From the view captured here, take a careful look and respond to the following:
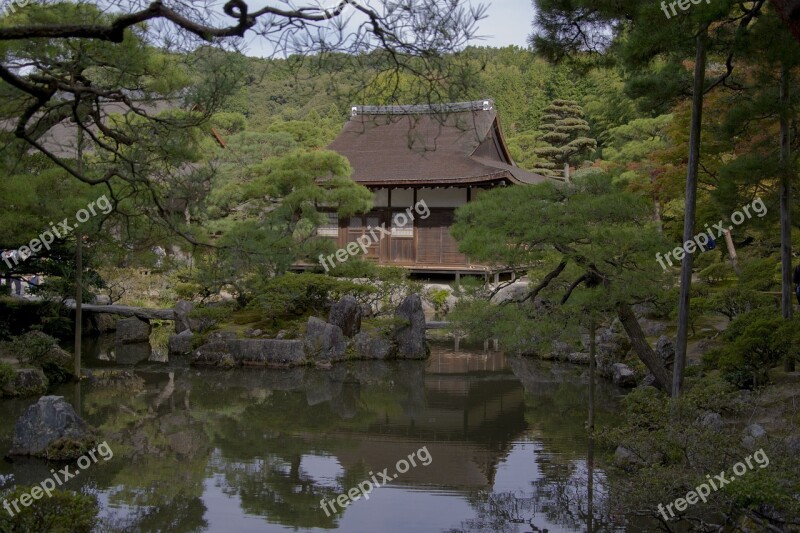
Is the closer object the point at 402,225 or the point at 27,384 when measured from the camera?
the point at 27,384

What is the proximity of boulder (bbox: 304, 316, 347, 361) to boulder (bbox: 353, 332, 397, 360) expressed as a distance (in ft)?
0.90

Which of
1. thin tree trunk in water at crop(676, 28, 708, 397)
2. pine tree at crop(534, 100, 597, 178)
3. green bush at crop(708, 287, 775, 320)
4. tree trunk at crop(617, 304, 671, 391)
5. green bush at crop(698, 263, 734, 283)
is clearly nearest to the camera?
thin tree trunk in water at crop(676, 28, 708, 397)

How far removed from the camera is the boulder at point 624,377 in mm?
10500

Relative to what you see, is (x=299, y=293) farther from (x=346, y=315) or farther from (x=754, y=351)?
(x=754, y=351)

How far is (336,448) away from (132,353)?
7.13 meters

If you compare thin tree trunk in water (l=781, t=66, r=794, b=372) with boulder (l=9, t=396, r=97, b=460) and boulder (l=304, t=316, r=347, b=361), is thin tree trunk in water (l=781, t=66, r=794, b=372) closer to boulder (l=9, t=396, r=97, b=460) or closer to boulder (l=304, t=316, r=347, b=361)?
boulder (l=9, t=396, r=97, b=460)

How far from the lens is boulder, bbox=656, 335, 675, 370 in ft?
32.3

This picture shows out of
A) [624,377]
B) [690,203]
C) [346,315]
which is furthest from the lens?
[346,315]

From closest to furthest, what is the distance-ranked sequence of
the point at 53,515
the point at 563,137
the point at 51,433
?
the point at 53,515 → the point at 51,433 → the point at 563,137

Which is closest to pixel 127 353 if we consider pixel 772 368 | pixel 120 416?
pixel 120 416

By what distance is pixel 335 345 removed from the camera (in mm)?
12695

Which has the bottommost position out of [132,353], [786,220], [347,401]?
[132,353]

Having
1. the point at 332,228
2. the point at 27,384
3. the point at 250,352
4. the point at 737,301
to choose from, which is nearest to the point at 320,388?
the point at 250,352

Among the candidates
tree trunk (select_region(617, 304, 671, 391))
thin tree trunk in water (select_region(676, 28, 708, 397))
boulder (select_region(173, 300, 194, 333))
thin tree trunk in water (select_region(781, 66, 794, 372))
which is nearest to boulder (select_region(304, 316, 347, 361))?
boulder (select_region(173, 300, 194, 333))
